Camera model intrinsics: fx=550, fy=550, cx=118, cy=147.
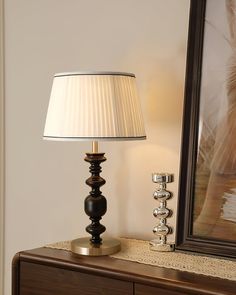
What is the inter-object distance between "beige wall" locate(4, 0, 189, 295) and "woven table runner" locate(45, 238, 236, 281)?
0.22m

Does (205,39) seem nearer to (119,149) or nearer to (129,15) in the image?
(129,15)

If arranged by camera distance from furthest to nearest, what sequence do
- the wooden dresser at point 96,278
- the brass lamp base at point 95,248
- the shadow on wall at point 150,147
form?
the shadow on wall at point 150,147
the brass lamp base at point 95,248
the wooden dresser at point 96,278

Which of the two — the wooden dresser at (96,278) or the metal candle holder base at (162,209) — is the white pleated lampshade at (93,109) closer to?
the metal candle holder base at (162,209)

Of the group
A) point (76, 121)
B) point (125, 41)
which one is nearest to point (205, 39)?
point (125, 41)

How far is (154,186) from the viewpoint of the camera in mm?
1881

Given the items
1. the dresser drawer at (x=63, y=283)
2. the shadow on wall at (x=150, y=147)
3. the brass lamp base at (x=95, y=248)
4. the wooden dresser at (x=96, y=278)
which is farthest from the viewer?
the shadow on wall at (x=150, y=147)

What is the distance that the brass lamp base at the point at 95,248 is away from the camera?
64.5 inches

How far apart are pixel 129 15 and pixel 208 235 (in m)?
0.82

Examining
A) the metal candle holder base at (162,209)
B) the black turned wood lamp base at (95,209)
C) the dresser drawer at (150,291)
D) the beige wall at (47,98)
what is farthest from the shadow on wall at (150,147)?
the dresser drawer at (150,291)

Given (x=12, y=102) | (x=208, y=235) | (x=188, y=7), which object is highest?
(x=188, y=7)

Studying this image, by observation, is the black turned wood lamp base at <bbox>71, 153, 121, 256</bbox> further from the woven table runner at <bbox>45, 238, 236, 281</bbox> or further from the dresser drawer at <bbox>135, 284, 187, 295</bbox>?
the dresser drawer at <bbox>135, 284, 187, 295</bbox>

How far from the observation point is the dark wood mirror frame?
165 cm

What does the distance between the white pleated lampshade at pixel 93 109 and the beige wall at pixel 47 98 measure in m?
0.25

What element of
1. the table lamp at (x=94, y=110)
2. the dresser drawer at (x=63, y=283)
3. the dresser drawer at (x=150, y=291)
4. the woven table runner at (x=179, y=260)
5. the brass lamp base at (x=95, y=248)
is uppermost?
the table lamp at (x=94, y=110)
